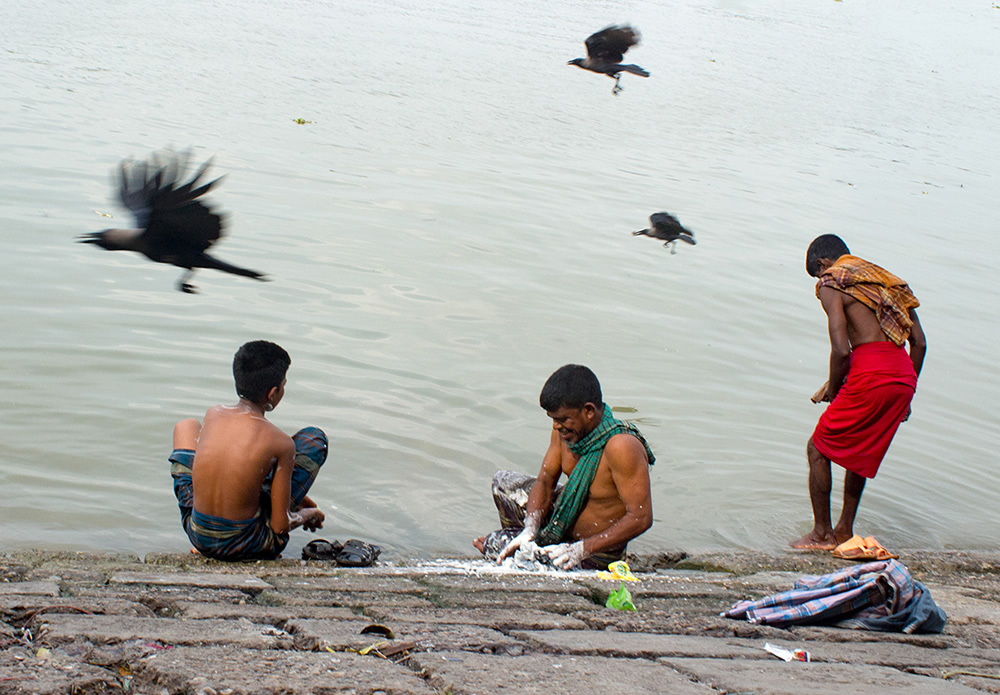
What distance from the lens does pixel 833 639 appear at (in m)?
3.07

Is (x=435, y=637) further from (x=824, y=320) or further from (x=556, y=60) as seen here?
(x=556, y=60)

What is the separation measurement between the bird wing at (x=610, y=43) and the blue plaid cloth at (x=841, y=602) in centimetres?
519

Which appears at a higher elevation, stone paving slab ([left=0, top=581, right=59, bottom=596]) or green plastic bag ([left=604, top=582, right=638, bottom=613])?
A: green plastic bag ([left=604, top=582, right=638, bottom=613])

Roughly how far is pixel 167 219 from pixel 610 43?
4.39 meters

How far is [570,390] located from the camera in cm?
407

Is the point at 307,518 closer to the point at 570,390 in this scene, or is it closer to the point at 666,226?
the point at 570,390

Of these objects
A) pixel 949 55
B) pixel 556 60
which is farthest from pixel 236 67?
pixel 949 55

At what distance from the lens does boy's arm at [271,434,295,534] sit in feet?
13.5

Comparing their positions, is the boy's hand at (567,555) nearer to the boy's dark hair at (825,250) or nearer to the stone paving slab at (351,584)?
the stone paving slab at (351,584)

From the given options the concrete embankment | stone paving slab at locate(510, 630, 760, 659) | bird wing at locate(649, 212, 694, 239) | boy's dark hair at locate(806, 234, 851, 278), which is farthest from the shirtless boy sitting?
bird wing at locate(649, 212, 694, 239)

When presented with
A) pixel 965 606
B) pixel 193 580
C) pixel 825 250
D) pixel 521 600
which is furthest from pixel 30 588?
pixel 825 250

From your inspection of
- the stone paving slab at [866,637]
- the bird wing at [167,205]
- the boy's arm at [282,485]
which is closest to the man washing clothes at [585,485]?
the boy's arm at [282,485]

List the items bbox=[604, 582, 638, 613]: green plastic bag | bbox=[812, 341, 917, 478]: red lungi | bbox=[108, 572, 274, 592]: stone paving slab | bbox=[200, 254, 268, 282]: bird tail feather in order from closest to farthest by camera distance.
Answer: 1. bbox=[108, 572, 274, 592]: stone paving slab
2. bbox=[604, 582, 638, 613]: green plastic bag
3. bbox=[200, 254, 268, 282]: bird tail feather
4. bbox=[812, 341, 917, 478]: red lungi

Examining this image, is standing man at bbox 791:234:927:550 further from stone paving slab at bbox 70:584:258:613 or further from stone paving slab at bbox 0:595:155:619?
stone paving slab at bbox 0:595:155:619
